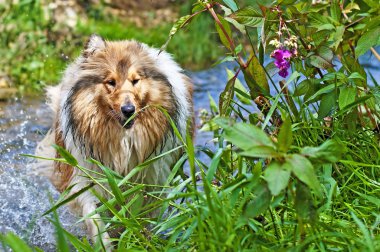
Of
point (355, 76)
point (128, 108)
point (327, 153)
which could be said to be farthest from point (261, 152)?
point (128, 108)

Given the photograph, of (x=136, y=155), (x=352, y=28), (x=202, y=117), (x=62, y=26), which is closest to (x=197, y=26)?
(x=62, y=26)

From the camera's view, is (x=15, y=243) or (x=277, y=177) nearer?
(x=277, y=177)

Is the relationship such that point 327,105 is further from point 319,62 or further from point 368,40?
point 368,40

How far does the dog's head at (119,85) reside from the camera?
14.3 ft

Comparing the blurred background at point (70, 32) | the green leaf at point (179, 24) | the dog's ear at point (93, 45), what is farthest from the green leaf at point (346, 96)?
the blurred background at point (70, 32)

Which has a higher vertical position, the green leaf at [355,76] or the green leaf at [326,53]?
the green leaf at [326,53]

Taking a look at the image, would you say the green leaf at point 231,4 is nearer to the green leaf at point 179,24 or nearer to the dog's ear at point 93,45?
the green leaf at point 179,24

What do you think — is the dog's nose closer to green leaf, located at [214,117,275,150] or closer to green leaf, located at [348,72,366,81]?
green leaf, located at [348,72,366,81]

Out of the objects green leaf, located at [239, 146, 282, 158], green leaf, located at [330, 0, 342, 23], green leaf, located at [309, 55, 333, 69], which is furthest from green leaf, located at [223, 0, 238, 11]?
green leaf, located at [239, 146, 282, 158]

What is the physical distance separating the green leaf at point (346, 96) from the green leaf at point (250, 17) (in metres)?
0.48

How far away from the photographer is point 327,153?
7.31 feet

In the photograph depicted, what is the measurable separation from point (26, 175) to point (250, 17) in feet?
8.93

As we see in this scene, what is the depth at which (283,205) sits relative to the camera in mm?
2799

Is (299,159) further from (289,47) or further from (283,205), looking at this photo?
(289,47)
